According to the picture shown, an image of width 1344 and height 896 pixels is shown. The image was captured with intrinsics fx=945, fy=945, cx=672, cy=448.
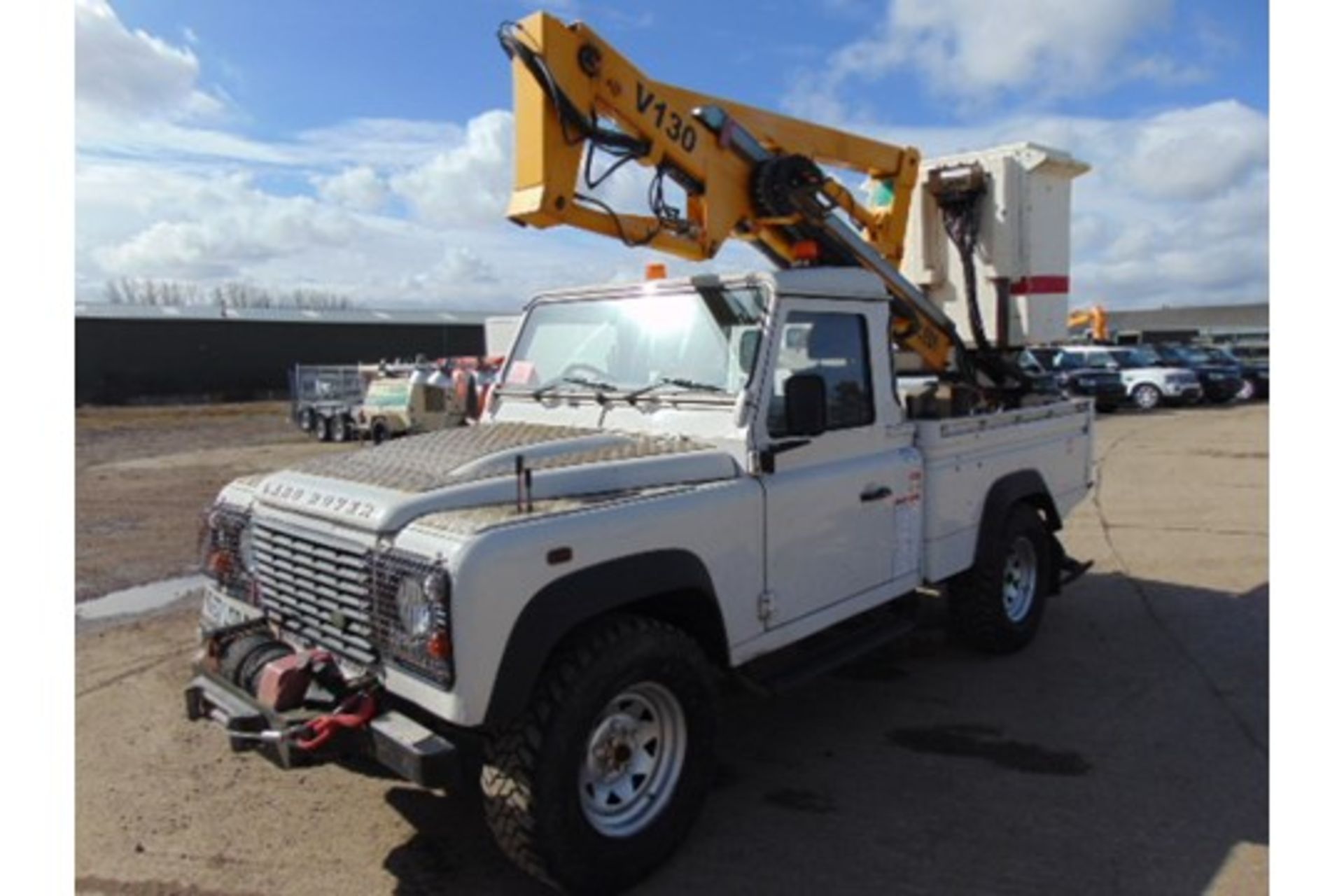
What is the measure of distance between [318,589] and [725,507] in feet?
5.25

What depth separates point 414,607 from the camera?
311cm

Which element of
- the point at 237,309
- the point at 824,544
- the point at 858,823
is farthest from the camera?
the point at 237,309

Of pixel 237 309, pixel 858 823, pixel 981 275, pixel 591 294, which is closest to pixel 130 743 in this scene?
pixel 591 294

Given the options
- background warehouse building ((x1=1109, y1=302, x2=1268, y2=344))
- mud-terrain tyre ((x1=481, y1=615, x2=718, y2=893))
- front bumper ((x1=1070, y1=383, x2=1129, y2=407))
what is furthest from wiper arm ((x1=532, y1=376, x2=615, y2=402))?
background warehouse building ((x1=1109, y1=302, x2=1268, y2=344))

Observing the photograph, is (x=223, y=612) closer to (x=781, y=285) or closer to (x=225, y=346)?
(x=781, y=285)

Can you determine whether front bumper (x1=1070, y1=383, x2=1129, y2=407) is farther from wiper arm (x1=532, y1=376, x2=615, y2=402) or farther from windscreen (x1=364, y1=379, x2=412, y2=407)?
wiper arm (x1=532, y1=376, x2=615, y2=402)

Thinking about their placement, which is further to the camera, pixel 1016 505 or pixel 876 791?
pixel 1016 505

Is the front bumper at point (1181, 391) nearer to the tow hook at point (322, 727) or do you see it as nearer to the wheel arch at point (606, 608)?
the wheel arch at point (606, 608)

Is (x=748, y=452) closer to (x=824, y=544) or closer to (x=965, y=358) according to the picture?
(x=824, y=544)

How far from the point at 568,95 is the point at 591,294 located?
1.03 meters

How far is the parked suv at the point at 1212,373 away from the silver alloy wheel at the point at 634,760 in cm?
2864

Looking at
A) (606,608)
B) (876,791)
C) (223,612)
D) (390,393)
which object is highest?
(390,393)

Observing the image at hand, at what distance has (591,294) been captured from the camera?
Answer: 5109 millimetres


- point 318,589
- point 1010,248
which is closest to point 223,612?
point 318,589
